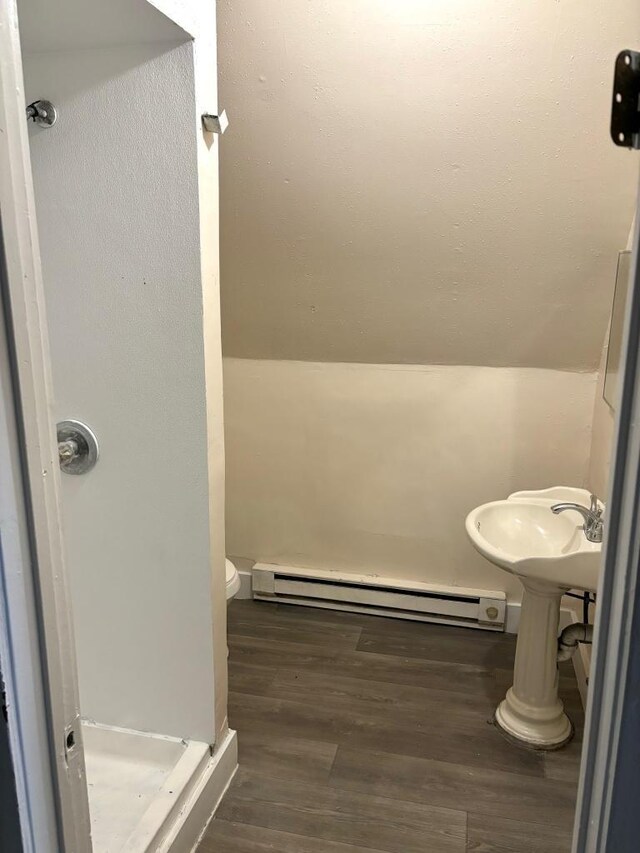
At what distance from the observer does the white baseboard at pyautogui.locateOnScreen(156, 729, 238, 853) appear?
1663mm

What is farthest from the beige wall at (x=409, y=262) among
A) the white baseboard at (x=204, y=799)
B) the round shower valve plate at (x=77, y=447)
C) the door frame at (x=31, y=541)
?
the door frame at (x=31, y=541)

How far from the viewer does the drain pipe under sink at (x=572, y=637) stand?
211 centimetres

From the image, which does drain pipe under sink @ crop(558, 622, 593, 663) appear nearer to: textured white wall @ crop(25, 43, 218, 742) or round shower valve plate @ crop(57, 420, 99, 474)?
textured white wall @ crop(25, 43, 218, 742)

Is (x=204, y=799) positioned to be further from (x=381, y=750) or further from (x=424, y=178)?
(x=424, y=178)

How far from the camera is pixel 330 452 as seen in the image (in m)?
2.93

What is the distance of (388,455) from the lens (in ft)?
9.40

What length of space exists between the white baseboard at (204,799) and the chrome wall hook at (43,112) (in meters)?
1.72

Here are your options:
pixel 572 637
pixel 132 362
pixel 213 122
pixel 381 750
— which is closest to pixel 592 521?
pixel 572 637

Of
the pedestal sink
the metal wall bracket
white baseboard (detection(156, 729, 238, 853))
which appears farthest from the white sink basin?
the metal wall bracket

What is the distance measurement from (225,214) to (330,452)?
1.10 meters

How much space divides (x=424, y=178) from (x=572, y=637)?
5.06 ft

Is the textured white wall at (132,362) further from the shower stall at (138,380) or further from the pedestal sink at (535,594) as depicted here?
the pedestal sink at (535,594)

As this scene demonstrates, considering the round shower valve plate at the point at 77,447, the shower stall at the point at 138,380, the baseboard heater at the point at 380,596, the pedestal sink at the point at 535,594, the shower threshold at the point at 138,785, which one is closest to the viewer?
the shower stall at the point at 138,380

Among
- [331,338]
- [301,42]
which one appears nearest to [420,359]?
[331,338]
